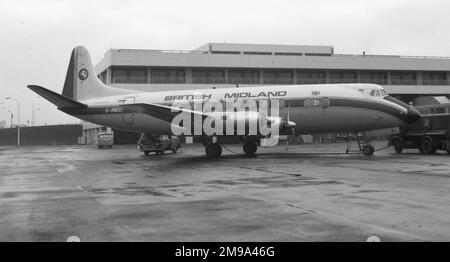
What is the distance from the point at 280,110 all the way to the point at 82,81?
16.0 metres

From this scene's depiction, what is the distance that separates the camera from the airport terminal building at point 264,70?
236 feet

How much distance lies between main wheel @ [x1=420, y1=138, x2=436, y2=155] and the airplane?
3.85 m

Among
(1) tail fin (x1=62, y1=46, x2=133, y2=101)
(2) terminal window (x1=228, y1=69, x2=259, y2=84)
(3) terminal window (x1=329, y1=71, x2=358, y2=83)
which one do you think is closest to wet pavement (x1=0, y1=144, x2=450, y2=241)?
(1) tail fin (x1=62, y1=46, x2=133, y2=101)

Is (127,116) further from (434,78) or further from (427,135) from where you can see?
(434,78)

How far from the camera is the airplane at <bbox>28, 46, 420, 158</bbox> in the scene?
28703mm

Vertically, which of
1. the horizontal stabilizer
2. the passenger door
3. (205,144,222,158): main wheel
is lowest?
(205,144,222,158): main wheel

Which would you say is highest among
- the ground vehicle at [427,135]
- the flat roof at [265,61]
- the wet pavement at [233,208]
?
the flat roof at [265,61]

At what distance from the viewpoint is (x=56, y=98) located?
3125cm

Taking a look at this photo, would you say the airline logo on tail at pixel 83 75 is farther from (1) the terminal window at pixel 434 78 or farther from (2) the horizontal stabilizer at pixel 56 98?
(1) the terminal window at pixel 434 78

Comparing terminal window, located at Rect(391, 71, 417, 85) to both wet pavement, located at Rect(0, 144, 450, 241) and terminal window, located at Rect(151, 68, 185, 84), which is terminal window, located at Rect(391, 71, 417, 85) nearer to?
terminal window, located at Rect(151, 68, 185, 84)

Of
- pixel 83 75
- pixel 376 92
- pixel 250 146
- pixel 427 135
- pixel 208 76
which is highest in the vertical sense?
pixel 208 76

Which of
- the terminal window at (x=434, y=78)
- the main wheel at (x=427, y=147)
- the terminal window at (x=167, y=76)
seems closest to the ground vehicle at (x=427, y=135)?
the main wheel at (x=427, y=147)

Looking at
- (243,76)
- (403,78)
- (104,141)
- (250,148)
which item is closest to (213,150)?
(250,148)

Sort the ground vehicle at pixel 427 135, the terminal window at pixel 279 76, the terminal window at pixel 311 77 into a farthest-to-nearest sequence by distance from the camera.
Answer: the terminal window at pixel 311 77, the terminal window at pixel 279 76, the ground vehicle at pixel 427 135
